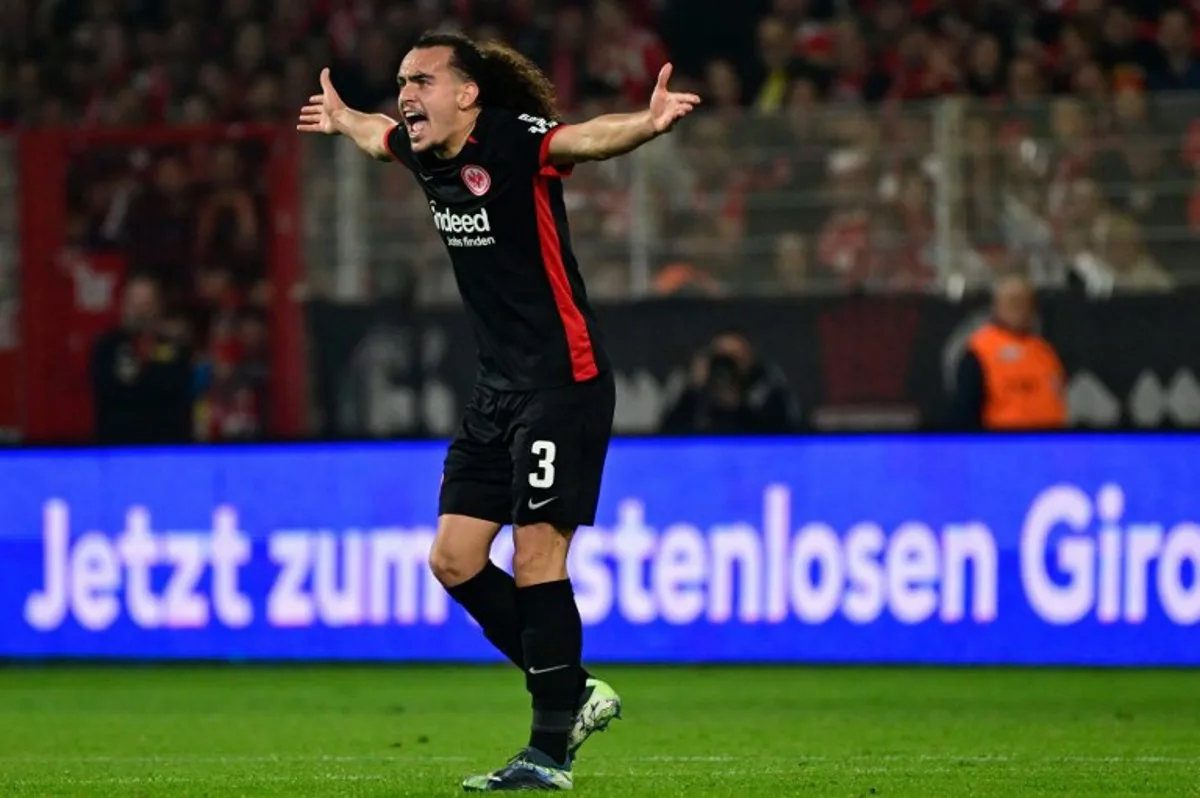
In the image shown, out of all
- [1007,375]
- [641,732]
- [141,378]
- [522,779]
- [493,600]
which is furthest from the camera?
[141,378]

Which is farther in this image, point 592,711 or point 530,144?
point 592,711

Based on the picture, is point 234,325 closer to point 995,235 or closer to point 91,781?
point 995,235

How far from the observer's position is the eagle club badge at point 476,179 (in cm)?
694

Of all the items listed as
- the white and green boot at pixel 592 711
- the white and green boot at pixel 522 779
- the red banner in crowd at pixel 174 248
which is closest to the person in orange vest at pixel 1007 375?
the red banner in crowd at pixel 174 248

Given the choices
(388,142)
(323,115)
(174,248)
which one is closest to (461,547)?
(388,142)

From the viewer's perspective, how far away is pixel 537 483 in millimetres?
6922

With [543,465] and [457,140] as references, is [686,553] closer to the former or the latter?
[543,465]

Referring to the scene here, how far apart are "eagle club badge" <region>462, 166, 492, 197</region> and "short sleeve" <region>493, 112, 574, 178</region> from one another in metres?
0.09

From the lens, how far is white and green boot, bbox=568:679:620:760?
23.1 ft

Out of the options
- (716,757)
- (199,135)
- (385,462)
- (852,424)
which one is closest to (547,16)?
(199,135)

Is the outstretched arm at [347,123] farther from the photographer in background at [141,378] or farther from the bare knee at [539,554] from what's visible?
the photographer in background at [141,378]

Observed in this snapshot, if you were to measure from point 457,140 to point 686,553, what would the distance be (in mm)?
5707

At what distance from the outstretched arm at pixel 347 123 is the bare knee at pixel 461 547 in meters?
1.21

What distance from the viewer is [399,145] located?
739cm
